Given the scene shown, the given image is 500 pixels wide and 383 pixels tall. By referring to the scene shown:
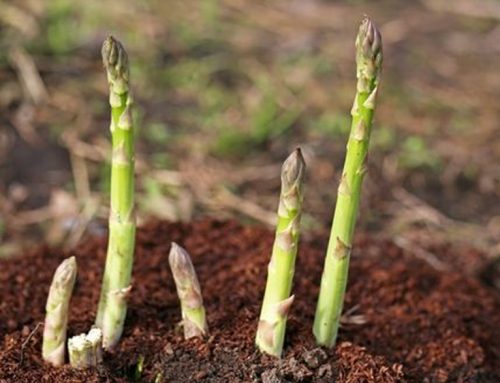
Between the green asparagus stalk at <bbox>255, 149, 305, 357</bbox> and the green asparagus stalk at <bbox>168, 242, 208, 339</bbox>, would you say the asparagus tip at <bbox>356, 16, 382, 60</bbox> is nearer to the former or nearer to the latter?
the green asparagus stalk at <bbox>255, 149, 305, 357</bbox>

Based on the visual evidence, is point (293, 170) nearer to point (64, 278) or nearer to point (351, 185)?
point (351, 185)

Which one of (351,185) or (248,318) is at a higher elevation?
(351,185)

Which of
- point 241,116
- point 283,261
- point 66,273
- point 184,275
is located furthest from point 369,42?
point 241,116

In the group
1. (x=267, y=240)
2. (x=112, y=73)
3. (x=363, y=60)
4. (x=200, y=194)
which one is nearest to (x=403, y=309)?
(x=267, y=240)

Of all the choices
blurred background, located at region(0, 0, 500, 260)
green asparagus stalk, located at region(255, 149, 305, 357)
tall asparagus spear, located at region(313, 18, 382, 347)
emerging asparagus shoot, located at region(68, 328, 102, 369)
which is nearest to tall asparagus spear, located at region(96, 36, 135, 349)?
emerging asparagus shoot, located at region(68, 328, 102, 369)

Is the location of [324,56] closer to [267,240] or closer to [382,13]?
[382,13]

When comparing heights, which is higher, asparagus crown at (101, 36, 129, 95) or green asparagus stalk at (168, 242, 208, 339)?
asparagus crown at (101, 36, 129, 95)

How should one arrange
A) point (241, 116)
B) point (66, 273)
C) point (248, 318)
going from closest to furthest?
1. point (66, 273)
2. point (248, 318)
3. point (241, 116)

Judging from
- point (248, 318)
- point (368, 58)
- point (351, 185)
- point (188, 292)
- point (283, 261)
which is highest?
point (368, 58)
